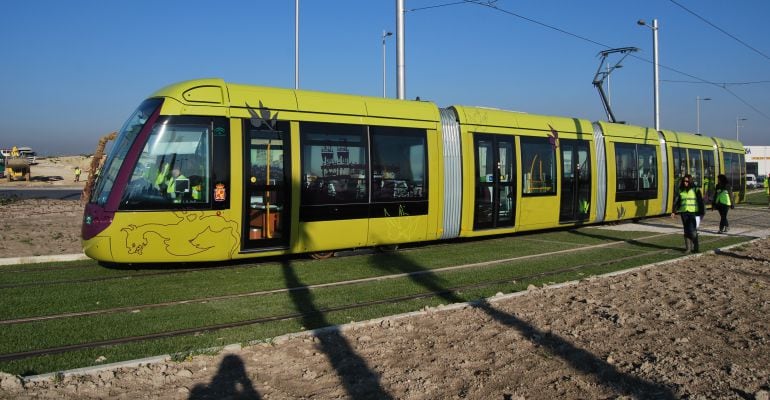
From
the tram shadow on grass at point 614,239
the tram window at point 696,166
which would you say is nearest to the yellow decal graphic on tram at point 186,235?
the tram shadow on grass at point 614,239

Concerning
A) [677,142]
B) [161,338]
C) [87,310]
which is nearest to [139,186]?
[87,310]

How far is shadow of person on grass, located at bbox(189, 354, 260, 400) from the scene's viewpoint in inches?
188

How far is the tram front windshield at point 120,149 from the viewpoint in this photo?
32.4ft

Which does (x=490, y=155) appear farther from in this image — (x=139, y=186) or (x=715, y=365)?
(x=715, y=365)

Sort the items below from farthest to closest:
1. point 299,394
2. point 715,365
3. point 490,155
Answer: point 490,155 → point 715,365 → point 299,394

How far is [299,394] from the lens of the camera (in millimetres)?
4840

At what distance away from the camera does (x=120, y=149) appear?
33.2 feet

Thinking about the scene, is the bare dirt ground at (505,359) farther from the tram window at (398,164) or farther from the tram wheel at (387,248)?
the tram wheel at (387,248)

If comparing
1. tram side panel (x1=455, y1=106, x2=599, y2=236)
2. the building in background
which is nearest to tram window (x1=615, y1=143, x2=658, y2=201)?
tram side panel (x1=455, y1=106, x2=599, y2=236)

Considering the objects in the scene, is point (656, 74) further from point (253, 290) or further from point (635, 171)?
point (253, 290)

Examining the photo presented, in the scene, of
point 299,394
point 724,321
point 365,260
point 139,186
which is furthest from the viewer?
point 365,260

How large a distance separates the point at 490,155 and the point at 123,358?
34.1 feet

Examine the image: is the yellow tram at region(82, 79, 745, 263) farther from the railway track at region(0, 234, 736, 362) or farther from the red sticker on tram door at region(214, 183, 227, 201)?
the railway track at region(0, 234, 736, 362)

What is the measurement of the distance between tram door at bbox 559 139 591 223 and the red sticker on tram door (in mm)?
9780
